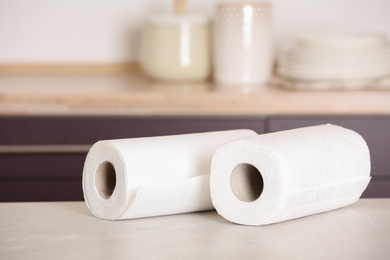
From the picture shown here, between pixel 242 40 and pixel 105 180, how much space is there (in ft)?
4.24

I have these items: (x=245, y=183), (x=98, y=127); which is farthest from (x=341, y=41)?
(x=245, y=183)

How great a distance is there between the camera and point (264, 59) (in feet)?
8.36

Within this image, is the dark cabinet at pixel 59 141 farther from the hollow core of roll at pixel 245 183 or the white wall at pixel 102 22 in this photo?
the hollow core of roll at pixel 245 183

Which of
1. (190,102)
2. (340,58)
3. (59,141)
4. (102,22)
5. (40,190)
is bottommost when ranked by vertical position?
(40,190)

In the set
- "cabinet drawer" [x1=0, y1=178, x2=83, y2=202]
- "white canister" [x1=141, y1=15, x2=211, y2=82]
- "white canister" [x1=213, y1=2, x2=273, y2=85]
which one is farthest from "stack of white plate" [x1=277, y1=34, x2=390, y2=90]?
"cabinet drawer" [x1=0, y1=178, x2=83, y2=202]

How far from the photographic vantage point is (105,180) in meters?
1.31

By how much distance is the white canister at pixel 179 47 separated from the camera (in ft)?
8.44

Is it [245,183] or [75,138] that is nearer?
[245,183]

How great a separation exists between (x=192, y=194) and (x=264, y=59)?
1.33 m

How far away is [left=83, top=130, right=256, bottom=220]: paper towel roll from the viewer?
1.24m

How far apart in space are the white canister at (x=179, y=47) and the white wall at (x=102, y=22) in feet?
0.96

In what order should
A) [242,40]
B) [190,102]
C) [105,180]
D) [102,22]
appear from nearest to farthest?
1. [105,180]
2. [190,102]
3. [242,40]
4. [102,22]

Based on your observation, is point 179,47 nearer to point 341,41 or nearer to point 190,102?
point 190,102

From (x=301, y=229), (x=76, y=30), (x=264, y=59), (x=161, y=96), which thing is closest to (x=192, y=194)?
(x=301, y=229)
